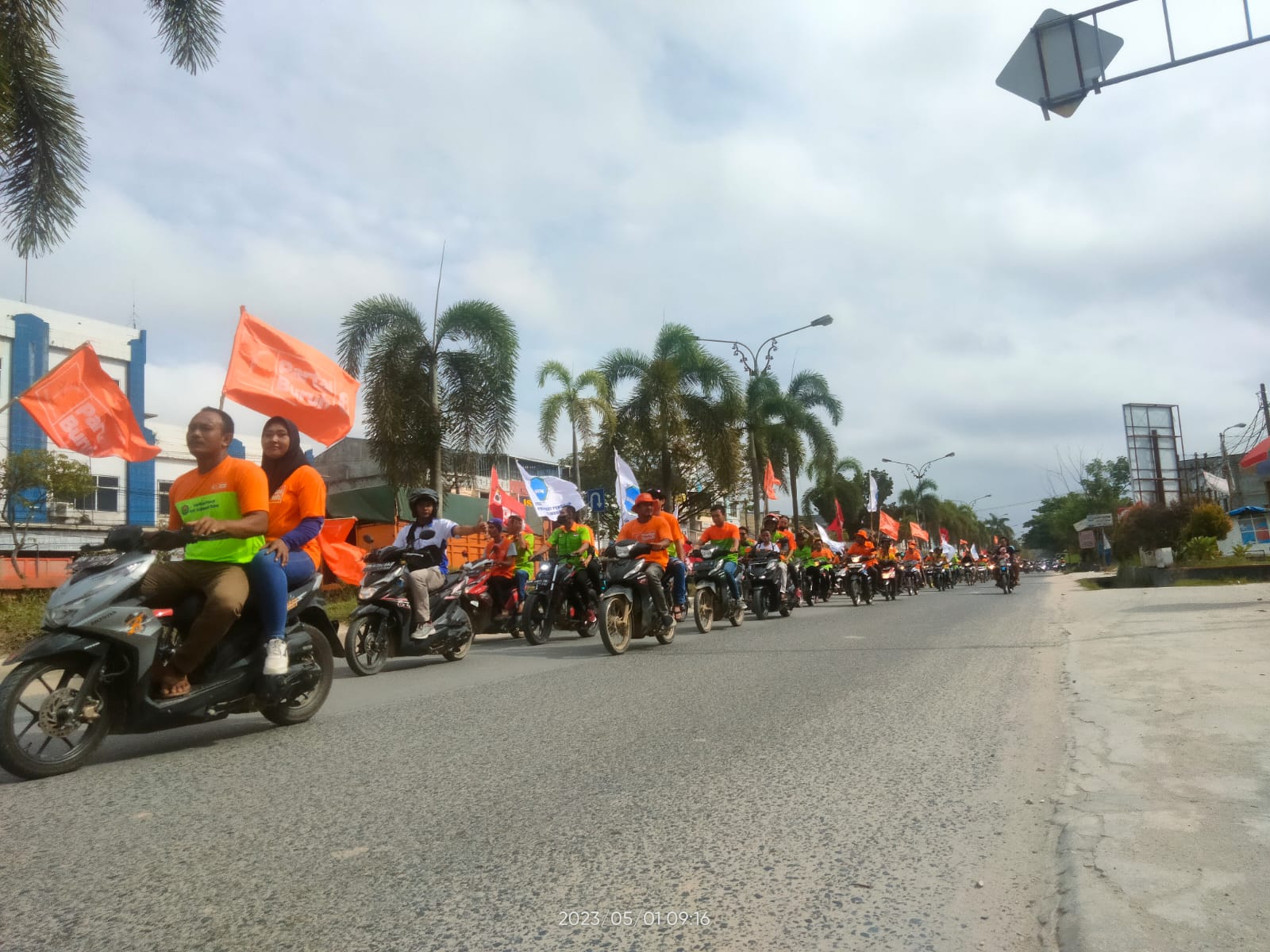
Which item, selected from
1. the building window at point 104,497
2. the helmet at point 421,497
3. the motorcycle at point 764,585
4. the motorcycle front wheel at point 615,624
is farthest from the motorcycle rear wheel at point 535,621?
the building window at point 104,497

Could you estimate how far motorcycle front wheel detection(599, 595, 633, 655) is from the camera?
930 centimetres

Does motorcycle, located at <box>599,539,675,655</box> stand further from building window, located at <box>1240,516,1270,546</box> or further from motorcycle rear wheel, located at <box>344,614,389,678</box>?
building window, located at <box>1240,516,1270,546</box>

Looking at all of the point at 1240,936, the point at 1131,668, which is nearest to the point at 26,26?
the point at 1131,668

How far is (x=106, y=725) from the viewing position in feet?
14.7

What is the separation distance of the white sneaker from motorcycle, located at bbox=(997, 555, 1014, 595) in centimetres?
2561

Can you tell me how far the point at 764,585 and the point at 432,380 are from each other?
389 inches

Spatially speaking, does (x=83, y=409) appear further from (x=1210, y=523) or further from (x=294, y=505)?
(x=1210, y=523)

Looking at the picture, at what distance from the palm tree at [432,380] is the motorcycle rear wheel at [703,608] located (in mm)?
9854

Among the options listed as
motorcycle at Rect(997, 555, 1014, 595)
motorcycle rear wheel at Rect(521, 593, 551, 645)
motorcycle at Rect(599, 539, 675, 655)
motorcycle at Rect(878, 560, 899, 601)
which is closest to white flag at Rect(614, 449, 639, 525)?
motorcycle at Rect(878, 560, 899, 601)

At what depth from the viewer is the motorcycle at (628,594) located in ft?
31.5

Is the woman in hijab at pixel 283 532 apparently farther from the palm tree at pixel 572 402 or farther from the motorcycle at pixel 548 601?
the palm tree at pixel 572 402

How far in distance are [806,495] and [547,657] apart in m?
56.9

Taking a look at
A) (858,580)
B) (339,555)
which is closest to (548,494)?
(339,555)

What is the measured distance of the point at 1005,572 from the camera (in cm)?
2766
